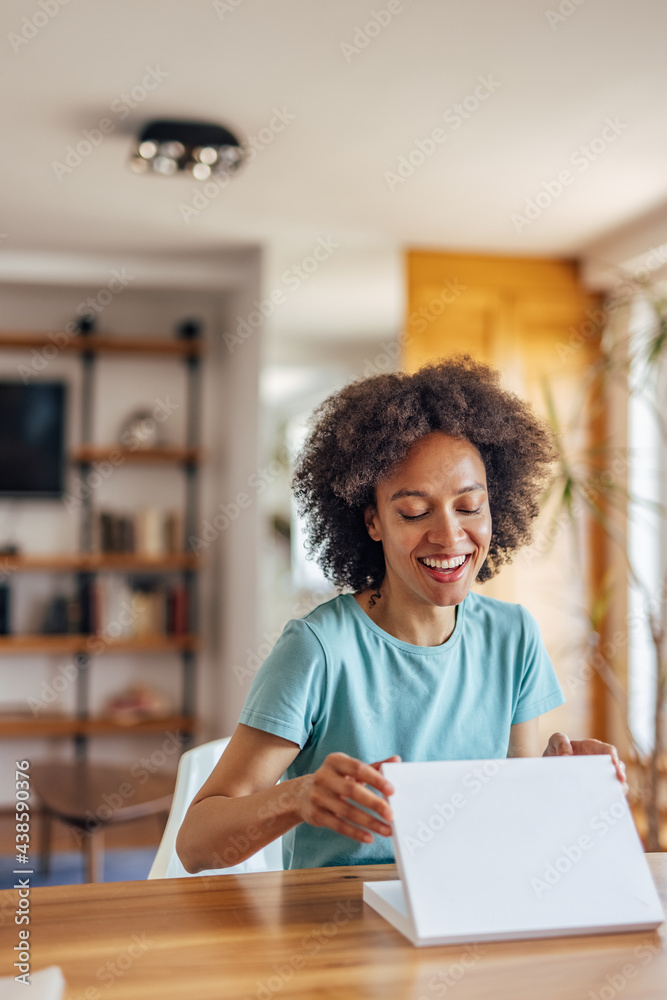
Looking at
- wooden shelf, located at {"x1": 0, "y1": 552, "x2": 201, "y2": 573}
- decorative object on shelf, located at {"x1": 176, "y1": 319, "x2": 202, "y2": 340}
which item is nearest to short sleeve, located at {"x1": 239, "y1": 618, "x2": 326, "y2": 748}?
wooden shelf, located at {"x1": 0, "y1": 552, "x2": 201, "y2": 573}

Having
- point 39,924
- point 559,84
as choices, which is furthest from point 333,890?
point 559,84

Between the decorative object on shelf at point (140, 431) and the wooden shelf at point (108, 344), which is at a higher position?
the wooden shelf at point (108, 344)

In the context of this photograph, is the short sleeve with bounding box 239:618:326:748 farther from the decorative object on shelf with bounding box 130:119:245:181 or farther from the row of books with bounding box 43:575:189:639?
the row of books with bounding box 43:575:189:639

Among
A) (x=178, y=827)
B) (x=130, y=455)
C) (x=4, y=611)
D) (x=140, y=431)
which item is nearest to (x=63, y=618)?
(x=4, y=611)

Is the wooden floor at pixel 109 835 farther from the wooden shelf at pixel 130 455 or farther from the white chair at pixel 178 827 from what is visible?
the white chair at pixel 178 827

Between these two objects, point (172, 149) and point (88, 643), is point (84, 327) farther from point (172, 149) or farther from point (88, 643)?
point (172, 149)

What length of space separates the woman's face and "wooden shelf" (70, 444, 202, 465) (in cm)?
330

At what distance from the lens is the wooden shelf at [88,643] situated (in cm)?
439

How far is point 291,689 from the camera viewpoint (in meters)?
1.29

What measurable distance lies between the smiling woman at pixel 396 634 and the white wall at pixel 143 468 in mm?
2879

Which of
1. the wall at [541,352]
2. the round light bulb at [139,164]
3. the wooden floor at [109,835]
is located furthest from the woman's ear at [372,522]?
the wooden floor at [109,835]

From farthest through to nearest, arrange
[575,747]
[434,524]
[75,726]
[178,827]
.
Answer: [75,726] → [178,827] → [434,524] → [575,747]

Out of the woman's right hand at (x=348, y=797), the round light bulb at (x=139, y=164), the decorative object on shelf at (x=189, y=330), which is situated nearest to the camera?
the woman's right hand at (x=348, y=797)

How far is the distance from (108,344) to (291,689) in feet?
11.9
